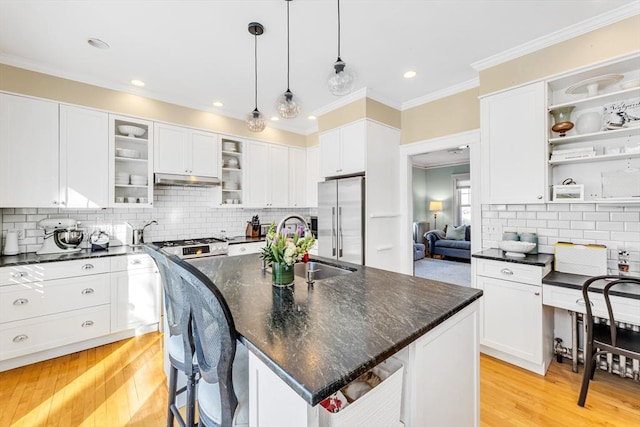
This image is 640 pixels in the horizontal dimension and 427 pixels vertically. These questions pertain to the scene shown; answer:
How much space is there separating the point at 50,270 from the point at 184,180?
156 cm

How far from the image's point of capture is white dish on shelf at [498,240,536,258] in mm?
2484

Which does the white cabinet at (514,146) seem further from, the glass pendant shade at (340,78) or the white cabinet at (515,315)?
the glass pendant shade at (340,78)

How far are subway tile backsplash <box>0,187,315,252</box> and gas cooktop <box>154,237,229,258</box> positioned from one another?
0.85ft

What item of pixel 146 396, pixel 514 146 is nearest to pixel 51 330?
pixel 146 396

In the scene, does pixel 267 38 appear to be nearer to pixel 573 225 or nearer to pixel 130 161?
pixel 130 161

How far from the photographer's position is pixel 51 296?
8.57ft

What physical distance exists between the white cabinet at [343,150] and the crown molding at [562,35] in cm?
137

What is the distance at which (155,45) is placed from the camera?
244cm

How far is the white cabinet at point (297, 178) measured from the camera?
4.70 meters

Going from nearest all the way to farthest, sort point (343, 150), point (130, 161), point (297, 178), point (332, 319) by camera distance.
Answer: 1. point (332, 319)
2. point (130, 161)
3. point (343, 150)
4. point (297, 178)

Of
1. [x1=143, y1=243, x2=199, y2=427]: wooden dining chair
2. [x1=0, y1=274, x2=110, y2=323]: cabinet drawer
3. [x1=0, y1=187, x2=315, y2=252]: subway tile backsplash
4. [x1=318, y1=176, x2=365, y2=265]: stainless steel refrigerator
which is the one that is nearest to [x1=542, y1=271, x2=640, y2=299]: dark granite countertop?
[x1=318, y1=176, x2=365, y2=265]: stainless steel refrigerator

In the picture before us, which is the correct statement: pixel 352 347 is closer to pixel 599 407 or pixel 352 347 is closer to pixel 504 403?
pixel 504 403

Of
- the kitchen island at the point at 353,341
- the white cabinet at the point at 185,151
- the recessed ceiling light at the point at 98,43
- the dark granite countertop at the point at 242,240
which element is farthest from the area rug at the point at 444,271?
the recessed ceiling light at the point at 98,43

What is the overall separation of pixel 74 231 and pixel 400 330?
3458 millimetres
